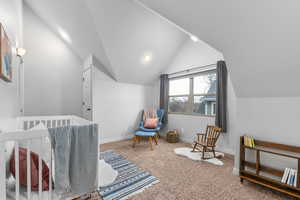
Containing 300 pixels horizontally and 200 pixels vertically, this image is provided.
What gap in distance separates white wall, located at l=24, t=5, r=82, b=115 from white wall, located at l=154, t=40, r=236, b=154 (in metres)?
2.91

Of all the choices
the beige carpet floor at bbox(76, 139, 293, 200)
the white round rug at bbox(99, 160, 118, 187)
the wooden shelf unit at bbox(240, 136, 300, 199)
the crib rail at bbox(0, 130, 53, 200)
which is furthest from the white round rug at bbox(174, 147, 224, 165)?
the crib rail at bbox(0, 130, 53, 200)

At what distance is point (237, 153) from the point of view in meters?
2.01

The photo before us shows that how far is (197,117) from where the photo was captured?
11.4ft

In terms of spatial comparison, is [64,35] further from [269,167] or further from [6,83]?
[269,167]

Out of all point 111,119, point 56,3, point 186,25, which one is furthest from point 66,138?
point 56,3

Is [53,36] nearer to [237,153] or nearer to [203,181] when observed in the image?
[203,181]

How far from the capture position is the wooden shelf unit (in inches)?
58.1

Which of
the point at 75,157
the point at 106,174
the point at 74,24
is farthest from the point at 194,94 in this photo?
the point at 74,24

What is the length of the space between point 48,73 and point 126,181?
11.3ft

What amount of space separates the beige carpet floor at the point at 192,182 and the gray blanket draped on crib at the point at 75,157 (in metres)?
0.40

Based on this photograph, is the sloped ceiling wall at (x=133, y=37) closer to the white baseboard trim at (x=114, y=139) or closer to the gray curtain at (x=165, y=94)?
the gray curtain at (x=165, y=94)

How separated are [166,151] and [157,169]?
0.85 m

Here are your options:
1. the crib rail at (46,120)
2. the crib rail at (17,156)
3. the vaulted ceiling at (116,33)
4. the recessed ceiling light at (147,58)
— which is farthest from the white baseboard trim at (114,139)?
the crib rail at (17,156)

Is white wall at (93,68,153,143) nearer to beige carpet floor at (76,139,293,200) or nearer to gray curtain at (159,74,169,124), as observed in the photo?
gray curtain at (159,74,169,124)
